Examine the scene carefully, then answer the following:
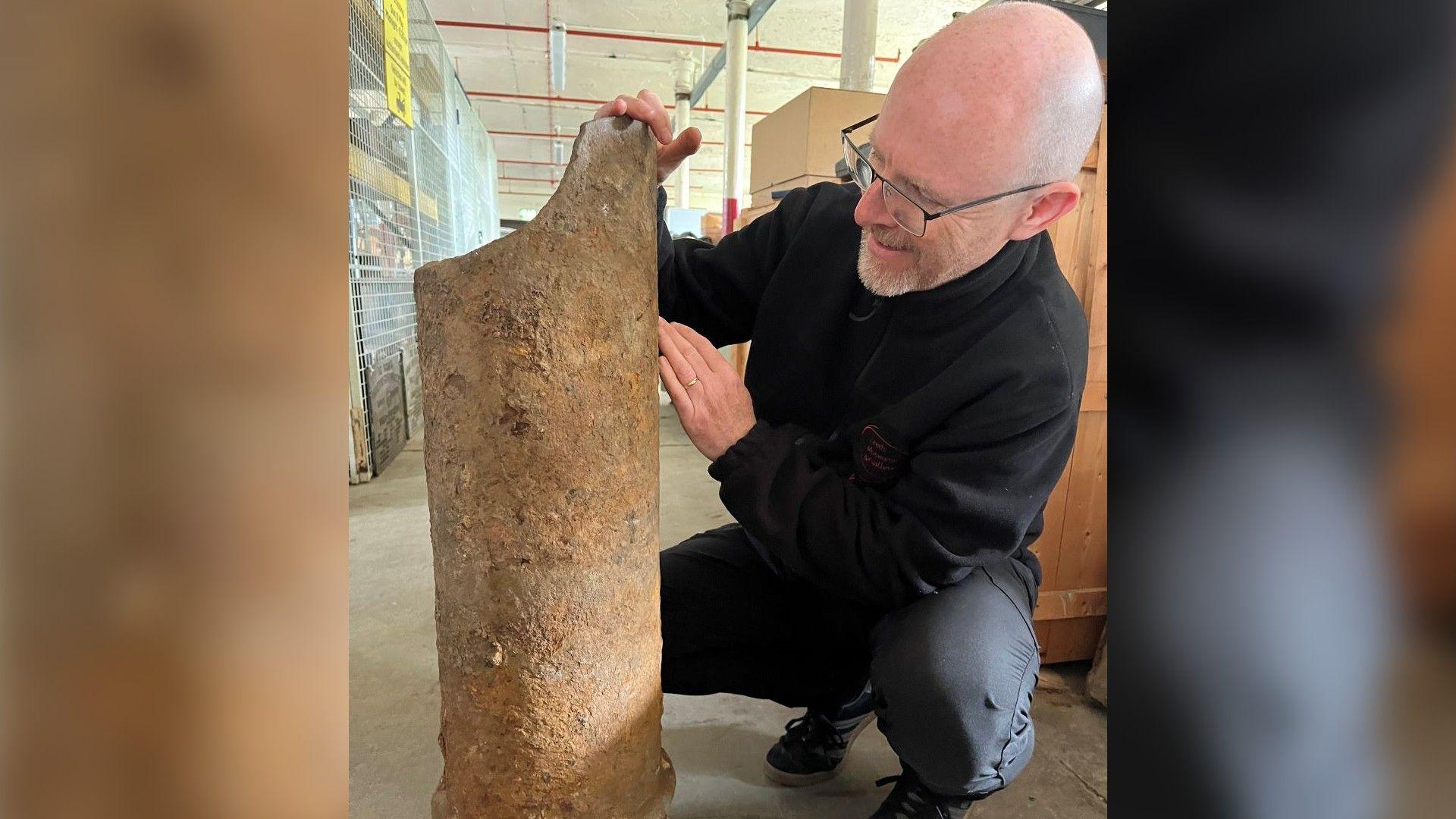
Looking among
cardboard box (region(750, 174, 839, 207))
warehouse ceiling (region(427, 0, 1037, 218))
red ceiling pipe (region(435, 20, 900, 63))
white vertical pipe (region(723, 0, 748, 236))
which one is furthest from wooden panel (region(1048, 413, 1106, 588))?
red ceiling pipe (region(435, 20, 900, 63))

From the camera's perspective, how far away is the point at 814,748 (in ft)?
4.83

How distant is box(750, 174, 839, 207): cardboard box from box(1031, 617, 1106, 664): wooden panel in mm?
1365

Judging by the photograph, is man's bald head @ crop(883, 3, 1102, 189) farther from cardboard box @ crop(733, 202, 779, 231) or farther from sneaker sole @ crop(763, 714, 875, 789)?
cardboard box @ crop(733, 202, 779, 231)

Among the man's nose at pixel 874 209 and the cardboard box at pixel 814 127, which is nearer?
the man's nose at pixel 874 209

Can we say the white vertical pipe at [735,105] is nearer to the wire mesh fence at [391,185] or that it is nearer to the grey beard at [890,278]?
the wire mesh fence at [391,185]

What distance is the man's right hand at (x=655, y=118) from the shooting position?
78cm

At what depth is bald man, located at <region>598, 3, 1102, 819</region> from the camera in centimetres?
98

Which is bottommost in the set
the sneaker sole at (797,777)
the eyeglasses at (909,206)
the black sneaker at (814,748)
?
the sneaker sole at (797,777)

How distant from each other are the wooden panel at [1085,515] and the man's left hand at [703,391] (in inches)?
27.6

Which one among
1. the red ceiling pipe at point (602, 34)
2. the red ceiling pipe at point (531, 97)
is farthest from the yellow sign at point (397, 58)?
the red ceiling pipe at point (531, 97)

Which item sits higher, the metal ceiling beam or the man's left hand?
the metal ceiling beam

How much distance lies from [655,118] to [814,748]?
45.1 inches
